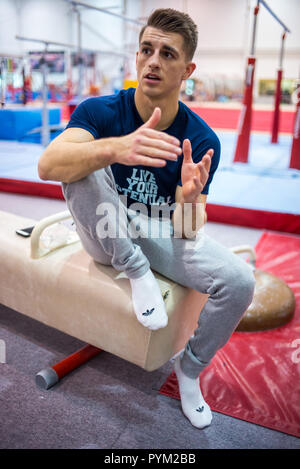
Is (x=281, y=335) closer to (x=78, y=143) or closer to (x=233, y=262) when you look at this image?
(x=233, y=262)

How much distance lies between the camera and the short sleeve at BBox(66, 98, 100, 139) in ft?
4.11

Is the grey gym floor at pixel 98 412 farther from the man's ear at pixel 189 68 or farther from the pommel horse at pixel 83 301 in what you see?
the man's ear at pixel 189 68

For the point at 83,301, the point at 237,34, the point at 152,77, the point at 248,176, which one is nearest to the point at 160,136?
the point at 152,77

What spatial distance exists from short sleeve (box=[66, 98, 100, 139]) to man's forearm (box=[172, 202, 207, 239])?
380 mm

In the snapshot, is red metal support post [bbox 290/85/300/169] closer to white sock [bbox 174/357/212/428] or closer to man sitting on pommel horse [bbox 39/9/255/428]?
man sitting on pommel horse [bbox 39/9/255/428]

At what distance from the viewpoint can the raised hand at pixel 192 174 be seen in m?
1.17

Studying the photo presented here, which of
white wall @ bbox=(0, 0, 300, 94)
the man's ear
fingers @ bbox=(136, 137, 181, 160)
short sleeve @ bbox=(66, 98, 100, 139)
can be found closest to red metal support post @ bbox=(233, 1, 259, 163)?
the man's ear

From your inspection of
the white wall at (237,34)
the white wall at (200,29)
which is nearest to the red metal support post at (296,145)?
the white wall at (200,29)

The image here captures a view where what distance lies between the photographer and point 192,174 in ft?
4.04

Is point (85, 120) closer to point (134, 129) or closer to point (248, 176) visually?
point (134, 129)

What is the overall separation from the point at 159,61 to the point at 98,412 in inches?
47.0

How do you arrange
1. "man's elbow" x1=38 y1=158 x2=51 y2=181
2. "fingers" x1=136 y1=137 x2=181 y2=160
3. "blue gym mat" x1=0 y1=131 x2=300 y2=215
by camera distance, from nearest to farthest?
1. "fingers" x1=136 y1=137 x2=181 y2=160
2. "man's elbow" x1=38 y1=158 x2=51 y2=181
3. "blue gym mat" x1=0 y1=131 x2=300 y2=215

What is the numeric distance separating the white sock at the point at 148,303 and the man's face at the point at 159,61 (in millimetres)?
622

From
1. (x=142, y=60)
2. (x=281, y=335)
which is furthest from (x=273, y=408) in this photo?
(x=142, y=60)
